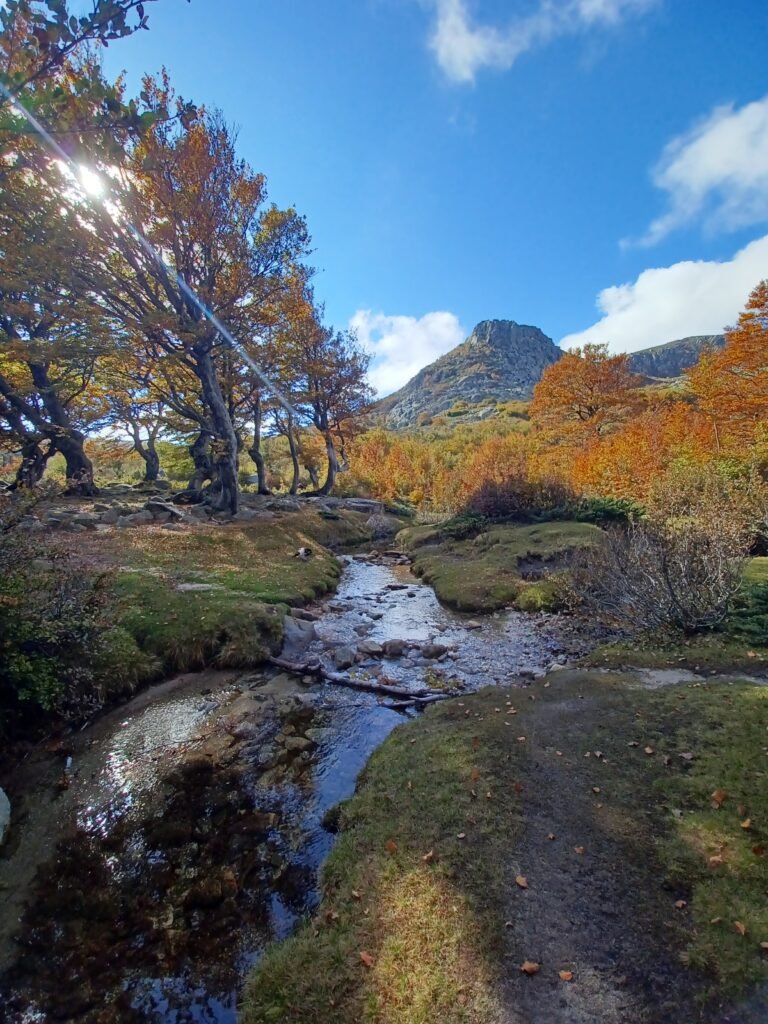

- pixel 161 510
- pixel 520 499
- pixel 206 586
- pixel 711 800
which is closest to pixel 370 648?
pixel 206 586

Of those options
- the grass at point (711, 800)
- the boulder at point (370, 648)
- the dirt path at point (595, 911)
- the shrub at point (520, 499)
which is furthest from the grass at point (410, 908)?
the shrub at point (520, 499)

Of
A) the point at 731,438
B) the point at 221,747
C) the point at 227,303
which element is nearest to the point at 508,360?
the point at 731,438

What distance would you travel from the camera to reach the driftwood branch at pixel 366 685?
7.86 meters

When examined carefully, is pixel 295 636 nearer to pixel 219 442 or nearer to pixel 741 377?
pixel 219 442

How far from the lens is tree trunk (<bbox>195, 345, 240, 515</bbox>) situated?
64.5 feet

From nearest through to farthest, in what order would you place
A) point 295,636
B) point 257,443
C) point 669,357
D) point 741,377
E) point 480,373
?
point 295,636 → point 741,377 → point 257,443 → point 480,373 → point 669,357

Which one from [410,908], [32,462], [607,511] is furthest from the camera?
[32,462]

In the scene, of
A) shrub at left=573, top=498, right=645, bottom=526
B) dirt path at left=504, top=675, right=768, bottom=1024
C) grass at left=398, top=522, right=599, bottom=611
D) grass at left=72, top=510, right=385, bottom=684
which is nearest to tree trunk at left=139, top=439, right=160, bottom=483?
grass at left=72, top=510, right=385, bottom=684

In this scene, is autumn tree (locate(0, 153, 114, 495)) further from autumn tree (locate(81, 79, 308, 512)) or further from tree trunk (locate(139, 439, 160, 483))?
tree trunk (locate(139, 439, 160, 483))

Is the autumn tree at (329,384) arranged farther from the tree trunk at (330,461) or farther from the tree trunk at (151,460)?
the tree trunk at (151,460)

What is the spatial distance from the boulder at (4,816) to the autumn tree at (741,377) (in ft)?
104

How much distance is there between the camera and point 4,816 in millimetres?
4953

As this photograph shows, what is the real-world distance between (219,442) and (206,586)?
11.3 m

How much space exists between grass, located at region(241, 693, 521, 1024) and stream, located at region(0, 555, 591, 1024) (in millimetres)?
431
